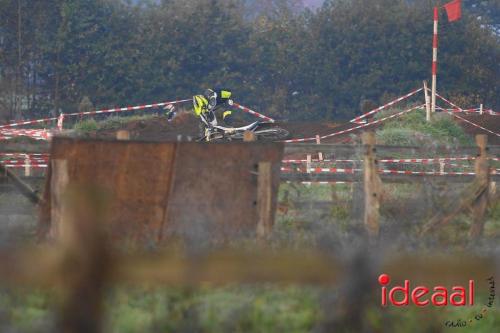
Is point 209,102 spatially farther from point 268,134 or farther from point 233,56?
point 233,56

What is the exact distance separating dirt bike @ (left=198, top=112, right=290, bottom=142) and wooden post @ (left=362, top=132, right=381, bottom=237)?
39.8 ft

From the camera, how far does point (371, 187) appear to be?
11594mm

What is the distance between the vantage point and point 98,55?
151 feet

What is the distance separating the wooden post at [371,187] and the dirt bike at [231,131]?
478 inches

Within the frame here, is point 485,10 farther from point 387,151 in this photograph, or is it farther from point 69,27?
point 387,151

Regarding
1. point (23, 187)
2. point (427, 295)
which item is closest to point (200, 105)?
point (23, 187)

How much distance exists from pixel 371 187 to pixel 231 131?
12.9 metres

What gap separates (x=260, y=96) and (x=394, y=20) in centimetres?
659

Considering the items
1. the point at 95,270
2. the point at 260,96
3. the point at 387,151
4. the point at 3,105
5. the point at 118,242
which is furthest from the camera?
the point at 260,96

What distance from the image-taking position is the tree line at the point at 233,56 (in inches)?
1791

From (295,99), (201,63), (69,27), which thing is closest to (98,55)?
(69,27)

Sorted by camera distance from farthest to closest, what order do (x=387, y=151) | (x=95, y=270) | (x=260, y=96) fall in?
(x=260, y=96) → (x=387, y=151) → (x=95, y=270)

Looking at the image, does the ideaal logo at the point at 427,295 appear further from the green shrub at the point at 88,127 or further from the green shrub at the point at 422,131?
the green shrub at the point at 88,127

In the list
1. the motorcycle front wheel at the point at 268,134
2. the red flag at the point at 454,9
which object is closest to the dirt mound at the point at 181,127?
the red flag at the point at 454,9
